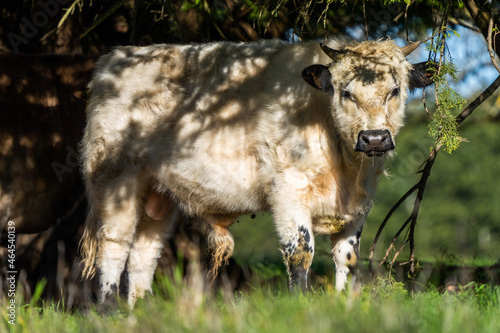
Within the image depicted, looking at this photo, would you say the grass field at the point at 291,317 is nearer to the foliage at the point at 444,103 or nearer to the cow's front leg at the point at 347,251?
the foliage at the point at 444,103

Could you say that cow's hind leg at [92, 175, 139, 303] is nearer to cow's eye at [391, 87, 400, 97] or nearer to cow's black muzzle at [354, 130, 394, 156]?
cow's black muzzle at [354, 130, 394, 156]

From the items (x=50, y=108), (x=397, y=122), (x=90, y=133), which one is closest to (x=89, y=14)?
(x=50, y=108)

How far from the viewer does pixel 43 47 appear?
330 inches

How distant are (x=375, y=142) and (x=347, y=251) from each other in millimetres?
1278

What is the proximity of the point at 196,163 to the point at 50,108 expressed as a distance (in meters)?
2.45

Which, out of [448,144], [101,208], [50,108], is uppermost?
[50,108]

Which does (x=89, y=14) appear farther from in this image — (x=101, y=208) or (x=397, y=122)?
(x=397, y=122)

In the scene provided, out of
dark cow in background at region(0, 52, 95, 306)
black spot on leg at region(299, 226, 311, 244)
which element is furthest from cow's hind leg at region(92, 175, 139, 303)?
black spot on leg at region(299, 226, 311, 244)

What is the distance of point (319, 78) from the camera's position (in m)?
5.29

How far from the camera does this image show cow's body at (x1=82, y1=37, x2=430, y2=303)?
5.32 metres

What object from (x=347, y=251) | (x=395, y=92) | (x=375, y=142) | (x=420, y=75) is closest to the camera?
(x=375, y=142)

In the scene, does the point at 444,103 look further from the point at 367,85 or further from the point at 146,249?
the point at 146,249

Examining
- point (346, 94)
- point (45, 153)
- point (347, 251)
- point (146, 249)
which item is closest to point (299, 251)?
point (347, 251)

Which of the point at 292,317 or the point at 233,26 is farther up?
the point at 233,26
